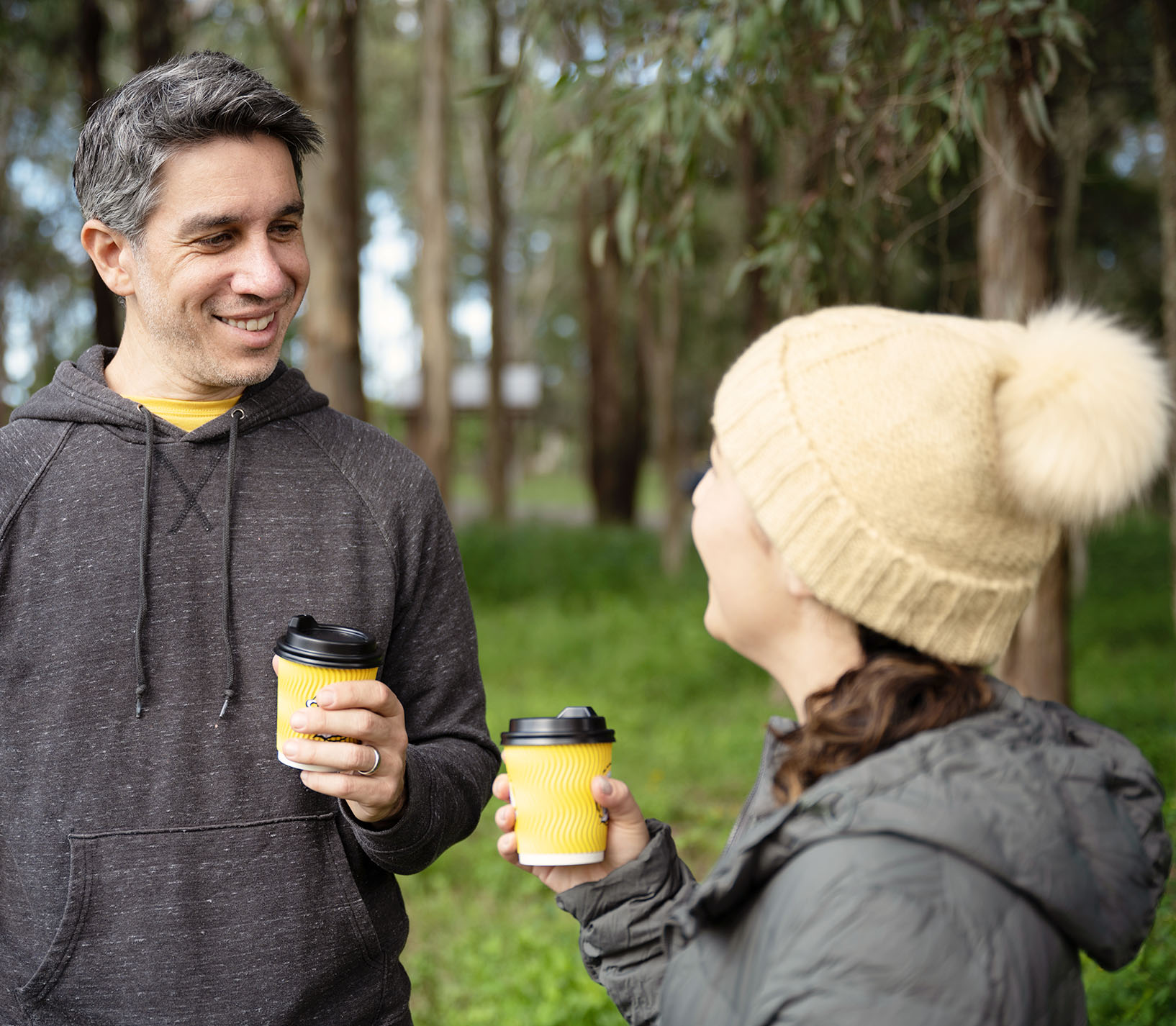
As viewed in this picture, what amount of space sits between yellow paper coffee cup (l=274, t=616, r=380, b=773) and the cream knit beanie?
59cm

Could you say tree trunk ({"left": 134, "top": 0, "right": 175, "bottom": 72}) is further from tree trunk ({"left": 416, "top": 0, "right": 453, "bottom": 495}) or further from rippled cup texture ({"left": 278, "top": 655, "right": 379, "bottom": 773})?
rippled cup texture ({"left": 278, "top": 655, "right": 379, "bottom": 773})

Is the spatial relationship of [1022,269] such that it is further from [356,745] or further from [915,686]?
[356,745]

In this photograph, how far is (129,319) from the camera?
6.70 ft

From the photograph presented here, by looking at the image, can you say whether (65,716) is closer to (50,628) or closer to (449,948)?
(50,628)

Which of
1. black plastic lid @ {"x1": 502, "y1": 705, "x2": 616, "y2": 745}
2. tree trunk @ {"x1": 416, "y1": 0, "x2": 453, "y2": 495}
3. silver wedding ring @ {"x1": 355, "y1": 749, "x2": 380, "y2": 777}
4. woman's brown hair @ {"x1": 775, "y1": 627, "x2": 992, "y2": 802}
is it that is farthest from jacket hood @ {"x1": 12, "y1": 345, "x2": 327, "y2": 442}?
tree trunk @ {"x1": 416, "y1": 0, "x2": 453, "y2": 495}

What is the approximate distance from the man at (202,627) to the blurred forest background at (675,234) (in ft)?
5.61

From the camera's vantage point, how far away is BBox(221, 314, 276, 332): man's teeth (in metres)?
1.95

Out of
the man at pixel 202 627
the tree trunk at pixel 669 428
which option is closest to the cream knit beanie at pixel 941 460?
the man at pixel 202 627

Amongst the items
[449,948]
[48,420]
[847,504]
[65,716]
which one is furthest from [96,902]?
[449,948]

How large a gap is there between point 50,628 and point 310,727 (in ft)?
1.87

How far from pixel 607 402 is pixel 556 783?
1670cm

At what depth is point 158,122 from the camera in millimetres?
1860

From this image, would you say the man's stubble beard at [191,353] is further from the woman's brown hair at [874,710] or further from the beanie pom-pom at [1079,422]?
the beanie pom-pom at [1079,422]

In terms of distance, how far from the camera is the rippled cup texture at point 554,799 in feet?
5.28
